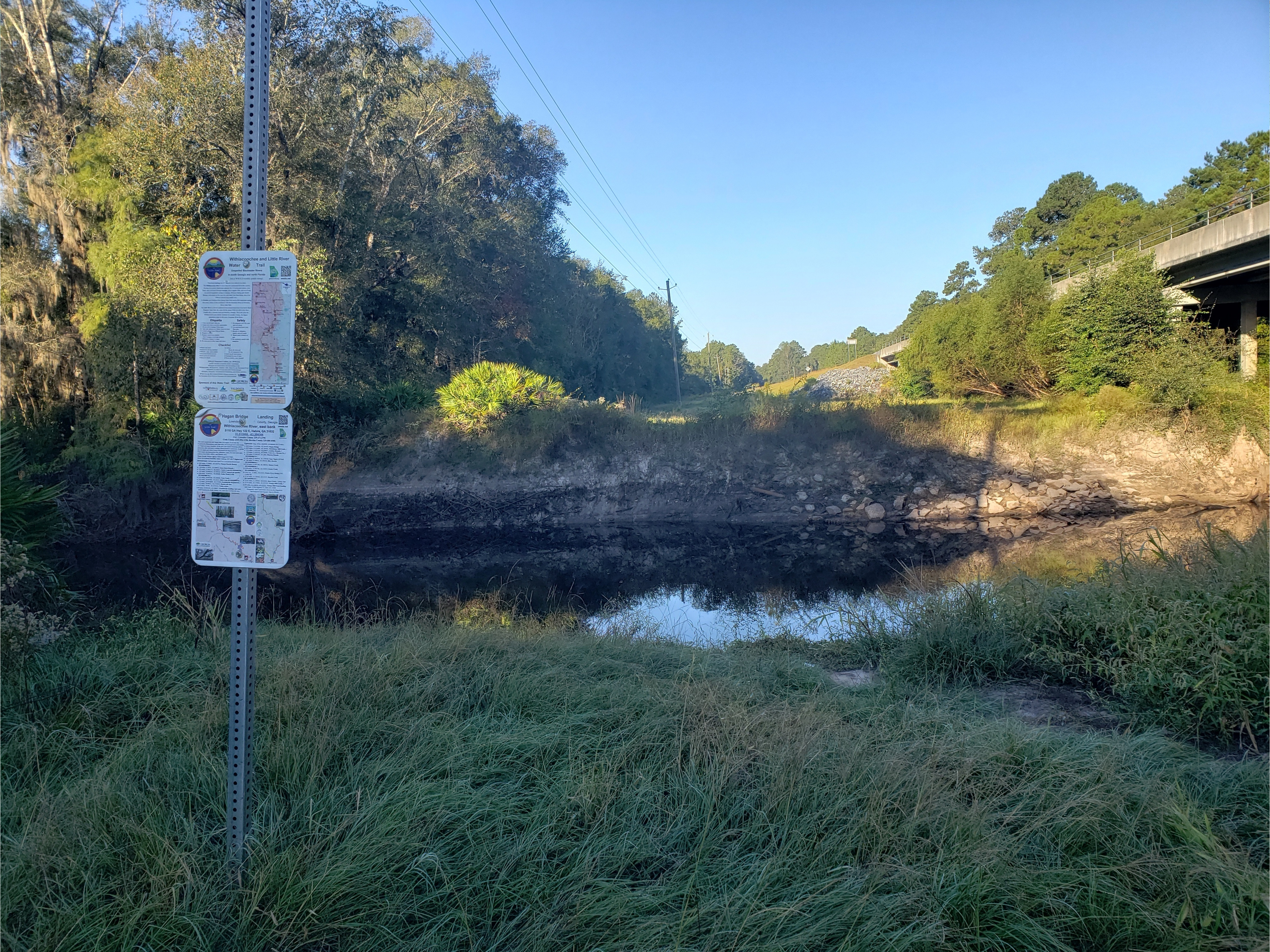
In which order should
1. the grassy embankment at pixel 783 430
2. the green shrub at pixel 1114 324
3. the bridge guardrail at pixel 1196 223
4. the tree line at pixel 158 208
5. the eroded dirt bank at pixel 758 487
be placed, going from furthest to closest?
the green shrub at pixel 1114 324 → the grassy embankment at pixel 783 430 → the bridge guardrail at pixel 1196 223 → the eroded dirt bank at pixel 758 487 → the tree line at pixel 158 208

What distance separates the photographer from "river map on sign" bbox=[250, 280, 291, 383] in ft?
8.17

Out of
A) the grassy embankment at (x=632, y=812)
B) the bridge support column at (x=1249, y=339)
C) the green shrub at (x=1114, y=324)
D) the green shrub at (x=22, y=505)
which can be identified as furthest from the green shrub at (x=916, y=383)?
the green shrub at (x=22, y=505)

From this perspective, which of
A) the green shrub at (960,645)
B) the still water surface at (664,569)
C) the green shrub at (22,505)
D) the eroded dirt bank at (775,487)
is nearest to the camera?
the green shrub at (22,505)

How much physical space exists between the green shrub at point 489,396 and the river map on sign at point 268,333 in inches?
790

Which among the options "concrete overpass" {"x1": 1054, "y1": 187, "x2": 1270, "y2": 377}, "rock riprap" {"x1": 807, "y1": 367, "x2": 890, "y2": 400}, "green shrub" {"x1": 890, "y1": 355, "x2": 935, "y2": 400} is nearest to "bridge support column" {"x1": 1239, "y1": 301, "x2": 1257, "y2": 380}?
"concrete overpass" {"x1": 1054, "y1": 187, "x2": 1270, "y2": 377}

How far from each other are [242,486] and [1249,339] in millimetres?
26621

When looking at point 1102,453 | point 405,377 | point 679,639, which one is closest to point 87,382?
point 405,377

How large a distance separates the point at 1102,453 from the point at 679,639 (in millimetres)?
17562

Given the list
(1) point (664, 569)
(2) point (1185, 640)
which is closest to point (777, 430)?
(1) point (664, 569)

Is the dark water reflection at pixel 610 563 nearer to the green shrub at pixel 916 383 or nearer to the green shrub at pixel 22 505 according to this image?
the green shrub at pixel 22 505

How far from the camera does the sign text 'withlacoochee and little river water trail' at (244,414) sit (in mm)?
2477

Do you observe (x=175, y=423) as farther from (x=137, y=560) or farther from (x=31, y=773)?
(x=31, y=773)

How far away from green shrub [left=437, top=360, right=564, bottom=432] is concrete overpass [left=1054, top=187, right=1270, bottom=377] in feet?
61.5

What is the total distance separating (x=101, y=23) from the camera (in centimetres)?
1916
